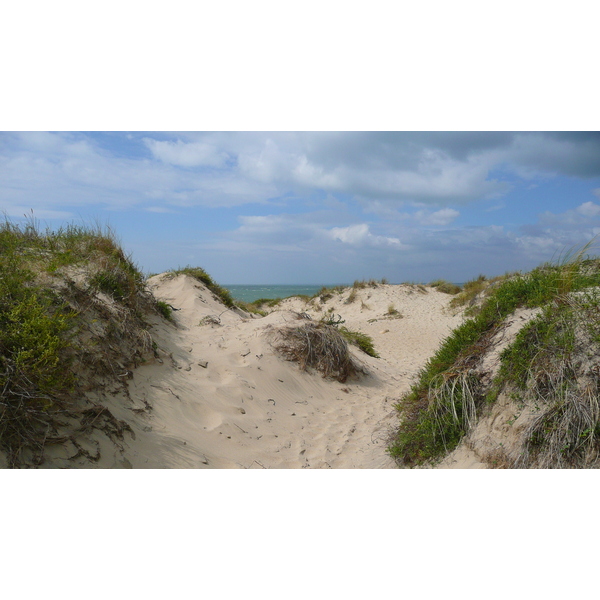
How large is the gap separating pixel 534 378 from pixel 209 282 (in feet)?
32.8

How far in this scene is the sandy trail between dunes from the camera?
4.76m

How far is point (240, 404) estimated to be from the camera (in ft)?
20.1

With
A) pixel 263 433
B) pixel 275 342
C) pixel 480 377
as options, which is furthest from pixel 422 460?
pixel 275 342

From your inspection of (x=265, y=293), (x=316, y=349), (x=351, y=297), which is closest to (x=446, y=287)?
(x=351, y=297)

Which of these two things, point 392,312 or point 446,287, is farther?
point 446,287

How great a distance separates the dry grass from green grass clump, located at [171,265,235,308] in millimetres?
A: 4325

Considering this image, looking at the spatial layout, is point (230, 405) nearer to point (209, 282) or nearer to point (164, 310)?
point (164, 310)

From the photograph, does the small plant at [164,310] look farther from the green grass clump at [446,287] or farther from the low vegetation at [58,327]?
the green grass clump at [446,287]

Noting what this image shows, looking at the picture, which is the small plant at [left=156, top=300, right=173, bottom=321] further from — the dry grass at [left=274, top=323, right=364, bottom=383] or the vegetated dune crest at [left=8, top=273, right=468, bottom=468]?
the dry grass at [left=274, top=323, right=364, bottom=383]

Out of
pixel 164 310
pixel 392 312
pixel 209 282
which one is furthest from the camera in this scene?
pixel 392 312

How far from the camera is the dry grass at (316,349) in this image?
778 cm

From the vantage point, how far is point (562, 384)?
3479mm

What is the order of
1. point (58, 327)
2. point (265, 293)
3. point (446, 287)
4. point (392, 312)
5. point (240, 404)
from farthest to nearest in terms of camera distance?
point (265, 293)
point (446, 287)
point (392, 312)
point (240, 404)
point (58, 327)

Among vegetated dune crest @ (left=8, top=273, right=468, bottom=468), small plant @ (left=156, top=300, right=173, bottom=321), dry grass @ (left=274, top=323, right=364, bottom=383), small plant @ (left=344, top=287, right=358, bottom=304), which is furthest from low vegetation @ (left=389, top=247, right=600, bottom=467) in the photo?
small plant @ (left=344, top=287, right=358, bottom=304)
